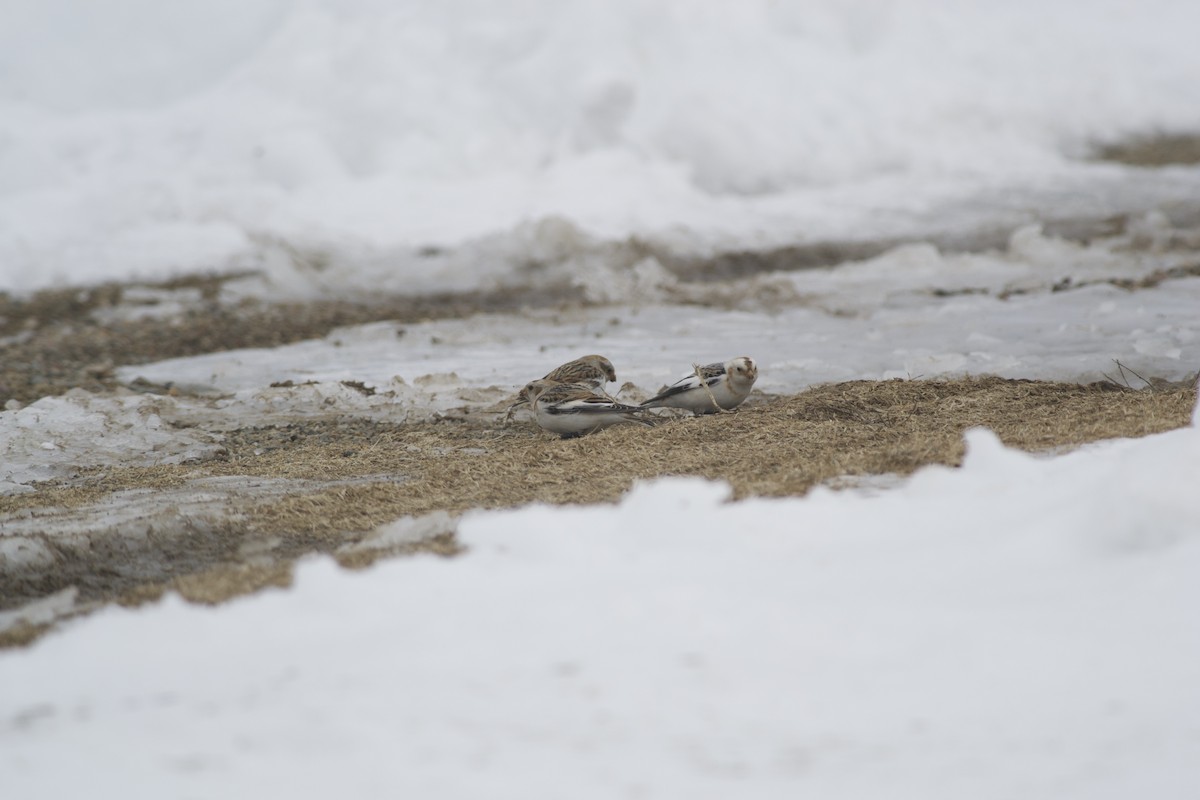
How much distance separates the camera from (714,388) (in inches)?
187

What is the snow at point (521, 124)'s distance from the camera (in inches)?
417

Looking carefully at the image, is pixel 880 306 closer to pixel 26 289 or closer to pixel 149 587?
pixel 149 587

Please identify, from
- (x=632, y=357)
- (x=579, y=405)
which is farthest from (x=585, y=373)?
(x=632, y=357)

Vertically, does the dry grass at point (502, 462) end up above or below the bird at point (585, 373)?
below

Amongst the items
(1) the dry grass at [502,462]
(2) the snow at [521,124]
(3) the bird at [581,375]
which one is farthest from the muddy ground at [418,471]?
(2) the snow at [521,124]

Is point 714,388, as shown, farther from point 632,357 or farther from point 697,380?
point 632,357

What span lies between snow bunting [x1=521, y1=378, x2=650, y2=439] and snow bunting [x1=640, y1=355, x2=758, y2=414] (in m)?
0.21

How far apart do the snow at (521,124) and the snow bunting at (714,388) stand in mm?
4917

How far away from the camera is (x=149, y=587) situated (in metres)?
2.77

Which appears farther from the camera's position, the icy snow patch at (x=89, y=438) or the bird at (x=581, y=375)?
the bird at (x=581, y=375)

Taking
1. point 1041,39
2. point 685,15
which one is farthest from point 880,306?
point 1041,39

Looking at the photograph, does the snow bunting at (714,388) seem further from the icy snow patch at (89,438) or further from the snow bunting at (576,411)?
the icy snow patch at (89,438)

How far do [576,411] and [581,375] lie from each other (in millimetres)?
378

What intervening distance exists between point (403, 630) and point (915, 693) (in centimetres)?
94
